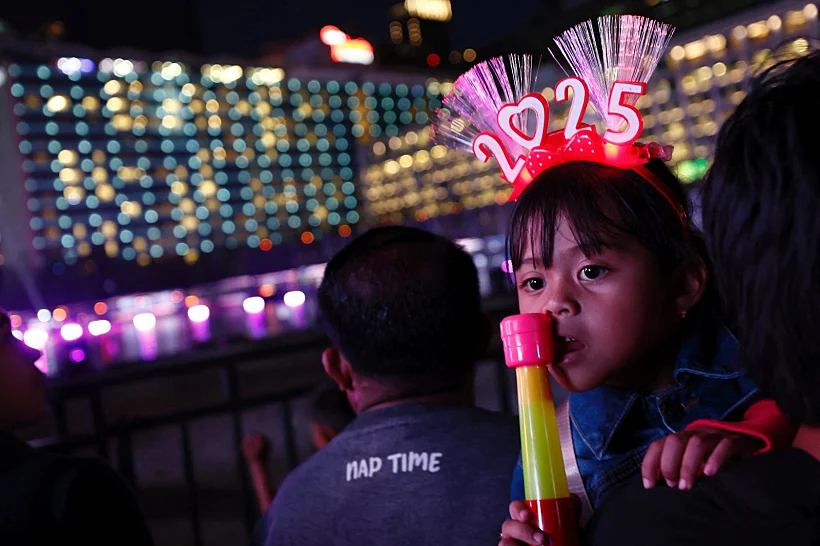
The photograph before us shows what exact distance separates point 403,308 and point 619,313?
603mm

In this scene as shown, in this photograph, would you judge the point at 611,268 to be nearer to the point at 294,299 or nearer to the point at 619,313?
the point at 619,313

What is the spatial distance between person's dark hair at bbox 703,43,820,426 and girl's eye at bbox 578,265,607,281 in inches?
15.5

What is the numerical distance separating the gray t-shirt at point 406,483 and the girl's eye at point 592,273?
1.53ft

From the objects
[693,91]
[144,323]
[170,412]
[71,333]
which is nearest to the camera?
[170,412]

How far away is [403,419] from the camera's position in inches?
66.7

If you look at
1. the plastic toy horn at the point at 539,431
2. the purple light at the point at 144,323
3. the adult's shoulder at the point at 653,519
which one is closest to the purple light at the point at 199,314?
the purple light at the point at 144,323

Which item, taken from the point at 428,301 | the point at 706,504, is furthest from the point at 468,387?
the point at 706,504

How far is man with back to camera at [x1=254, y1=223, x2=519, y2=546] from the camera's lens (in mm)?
1579

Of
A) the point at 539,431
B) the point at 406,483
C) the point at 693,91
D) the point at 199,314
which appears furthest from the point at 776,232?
the point at 693,91

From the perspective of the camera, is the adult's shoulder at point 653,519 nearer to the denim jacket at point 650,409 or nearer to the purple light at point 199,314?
the denim jacket at point 650,409

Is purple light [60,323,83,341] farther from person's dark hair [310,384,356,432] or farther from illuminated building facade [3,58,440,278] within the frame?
illuminated building facade [3,58,440,278]

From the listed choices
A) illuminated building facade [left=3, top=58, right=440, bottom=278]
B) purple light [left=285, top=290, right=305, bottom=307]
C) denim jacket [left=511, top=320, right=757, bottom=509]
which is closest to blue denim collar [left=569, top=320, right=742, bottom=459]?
denim jacket [left=511, top=320, right=757, bottom=509]

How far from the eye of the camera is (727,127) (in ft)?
3.06

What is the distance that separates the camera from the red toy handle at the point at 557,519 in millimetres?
1074
